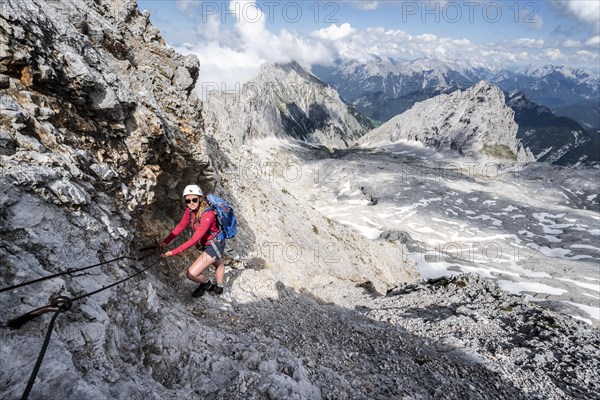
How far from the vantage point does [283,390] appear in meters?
8.95

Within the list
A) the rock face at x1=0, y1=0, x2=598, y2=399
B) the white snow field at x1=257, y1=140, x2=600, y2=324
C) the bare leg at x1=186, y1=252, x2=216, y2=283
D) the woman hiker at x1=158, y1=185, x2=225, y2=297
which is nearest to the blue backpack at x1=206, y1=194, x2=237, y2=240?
the woman hiker at x1=158, y1=185, x2=225, y2=297

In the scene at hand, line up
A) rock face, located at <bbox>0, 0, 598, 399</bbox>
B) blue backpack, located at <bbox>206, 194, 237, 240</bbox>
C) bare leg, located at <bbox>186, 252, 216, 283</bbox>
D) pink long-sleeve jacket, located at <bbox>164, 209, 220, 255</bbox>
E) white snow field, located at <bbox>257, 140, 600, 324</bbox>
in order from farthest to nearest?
white snow field, located at <bbox>257, 140, 600, 324</bbox> < bare leg, located at <bbox>186, 252, 216, 283</bbox> < blue backpack, located at <bbox>206, 194, 237, 240</bbox> < pink long-sleeve jacket, located at <bbox>164, 209, 220, 255</bbox> < rock face, located at <bbox>0, 0, 598, 399</bbox>

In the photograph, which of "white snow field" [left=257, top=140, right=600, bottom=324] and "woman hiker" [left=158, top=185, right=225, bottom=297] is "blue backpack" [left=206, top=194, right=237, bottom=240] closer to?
"woman hiker" [left=158, top=185, right=225, bottom=297]

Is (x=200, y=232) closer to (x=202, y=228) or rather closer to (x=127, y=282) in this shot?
(x=202, y=228)

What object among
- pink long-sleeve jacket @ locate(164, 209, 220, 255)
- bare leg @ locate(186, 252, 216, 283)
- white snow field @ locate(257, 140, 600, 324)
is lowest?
white snow field @ locate(257, 140, 600, 324)

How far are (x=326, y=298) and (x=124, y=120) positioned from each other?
1770cm

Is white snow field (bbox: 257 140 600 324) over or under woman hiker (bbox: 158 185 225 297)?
under

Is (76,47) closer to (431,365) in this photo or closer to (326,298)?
(431,365)

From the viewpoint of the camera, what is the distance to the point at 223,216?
40.3 ft

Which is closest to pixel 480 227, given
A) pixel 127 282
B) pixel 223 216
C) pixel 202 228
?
pixel 223 216

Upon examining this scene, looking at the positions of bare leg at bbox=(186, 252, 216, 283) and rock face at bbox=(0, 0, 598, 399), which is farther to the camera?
bare leg at bbox=(186, 252, 216, 283)

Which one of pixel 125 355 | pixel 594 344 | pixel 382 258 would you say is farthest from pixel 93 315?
pixel 382 258

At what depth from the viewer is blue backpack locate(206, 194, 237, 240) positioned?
39.8 feet

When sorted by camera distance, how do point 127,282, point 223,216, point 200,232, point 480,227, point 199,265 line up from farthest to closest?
point 480,227
point 199,265
point 223,216
point 200,232
point 127,282
